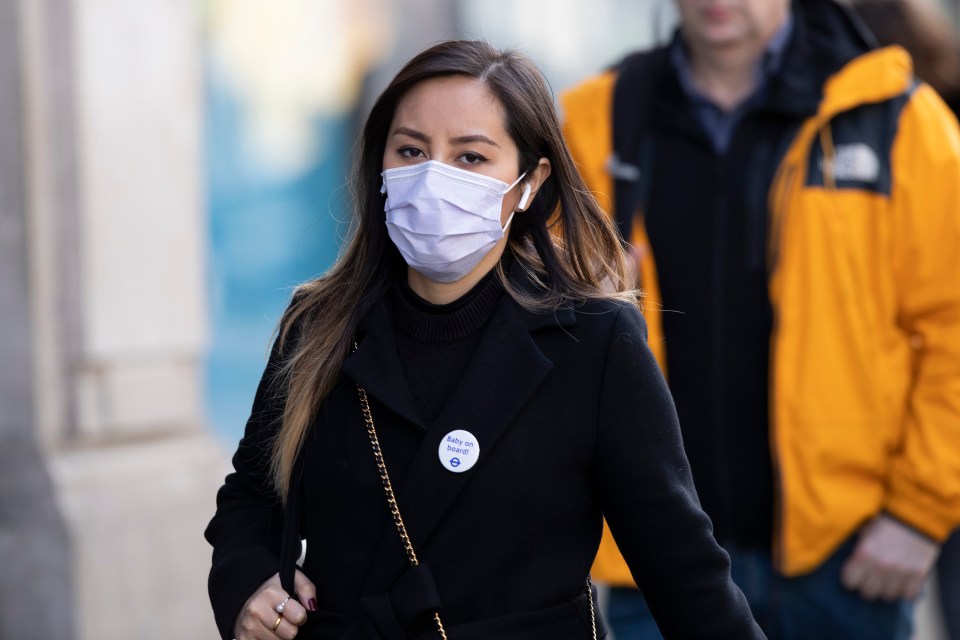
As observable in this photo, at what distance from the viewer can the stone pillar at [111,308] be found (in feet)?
14.1

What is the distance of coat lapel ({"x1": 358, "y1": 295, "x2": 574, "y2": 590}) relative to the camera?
213 centimetres

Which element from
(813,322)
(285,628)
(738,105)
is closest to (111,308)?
(738,105)

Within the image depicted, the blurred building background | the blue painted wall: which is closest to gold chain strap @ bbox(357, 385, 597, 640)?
the blurred building background

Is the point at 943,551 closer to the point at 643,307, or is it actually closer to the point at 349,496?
the point at 643,307

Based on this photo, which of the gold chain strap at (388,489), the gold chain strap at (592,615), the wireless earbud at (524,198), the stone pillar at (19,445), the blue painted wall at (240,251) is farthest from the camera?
the blue painted wall at (240,251)

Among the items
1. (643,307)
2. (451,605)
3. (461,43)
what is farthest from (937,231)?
(451,605)

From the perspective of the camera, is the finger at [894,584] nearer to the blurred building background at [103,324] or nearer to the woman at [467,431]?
the woman at [467,431]

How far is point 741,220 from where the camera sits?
3445 mm

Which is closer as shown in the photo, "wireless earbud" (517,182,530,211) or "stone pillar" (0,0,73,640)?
"wireless earbud" (517,182,530,211)

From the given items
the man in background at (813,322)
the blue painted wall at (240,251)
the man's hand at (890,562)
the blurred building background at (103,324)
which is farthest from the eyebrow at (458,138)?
the blue painted wall at (240,251)

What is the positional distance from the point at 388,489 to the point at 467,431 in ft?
0.51

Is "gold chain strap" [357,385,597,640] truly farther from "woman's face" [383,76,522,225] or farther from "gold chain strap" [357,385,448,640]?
"woman's face" [383,76,522,225]

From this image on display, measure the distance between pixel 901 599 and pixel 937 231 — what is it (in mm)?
908

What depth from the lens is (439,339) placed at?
7.45 ft
